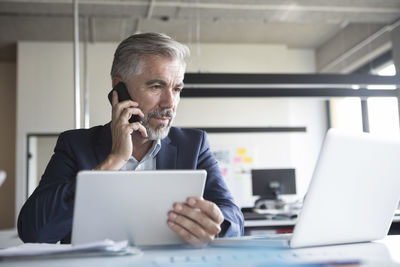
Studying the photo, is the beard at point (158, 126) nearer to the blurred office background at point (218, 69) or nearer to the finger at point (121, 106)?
the finger at point (121, 106)

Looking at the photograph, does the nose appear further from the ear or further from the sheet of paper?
the sheet of paper

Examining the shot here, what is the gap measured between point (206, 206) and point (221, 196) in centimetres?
55

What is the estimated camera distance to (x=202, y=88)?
11.4 feet

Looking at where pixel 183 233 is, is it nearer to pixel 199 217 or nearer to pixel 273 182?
pixel 199 217

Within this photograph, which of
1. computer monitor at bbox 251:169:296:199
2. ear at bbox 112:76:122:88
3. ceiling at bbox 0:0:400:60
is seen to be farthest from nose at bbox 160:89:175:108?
ceiling at bbox 0:0:400:60

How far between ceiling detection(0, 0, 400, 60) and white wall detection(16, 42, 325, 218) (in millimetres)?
216

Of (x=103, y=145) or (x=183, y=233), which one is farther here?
(x=103, y=145)

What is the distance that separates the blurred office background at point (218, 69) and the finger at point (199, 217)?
5182mm

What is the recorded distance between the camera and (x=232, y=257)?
992 millimetres

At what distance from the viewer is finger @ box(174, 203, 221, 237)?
1130mm

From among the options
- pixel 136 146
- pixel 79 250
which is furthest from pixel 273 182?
pixel 79 250

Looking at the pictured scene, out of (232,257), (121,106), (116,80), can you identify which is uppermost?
(116,80)

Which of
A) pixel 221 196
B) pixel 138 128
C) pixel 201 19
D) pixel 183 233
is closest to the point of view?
pixel 183 233

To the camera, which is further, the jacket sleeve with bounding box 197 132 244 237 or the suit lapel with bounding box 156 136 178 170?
the suit lapel with bounding box 156 136 178 170
